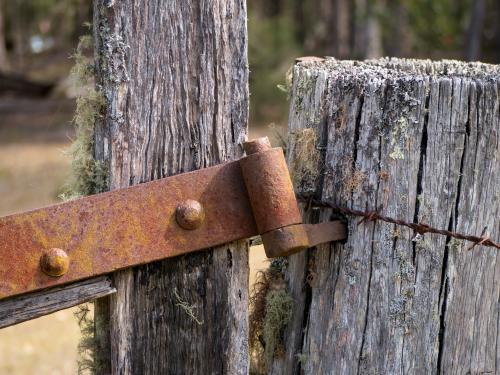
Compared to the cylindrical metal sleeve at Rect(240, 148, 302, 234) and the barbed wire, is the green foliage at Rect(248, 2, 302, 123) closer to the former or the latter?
the barbed wire

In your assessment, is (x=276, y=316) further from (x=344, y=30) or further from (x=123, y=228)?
(x=344, y=30)

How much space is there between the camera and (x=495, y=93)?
163 cm

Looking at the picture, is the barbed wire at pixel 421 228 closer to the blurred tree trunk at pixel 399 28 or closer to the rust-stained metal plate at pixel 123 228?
the rust-stained metal plate at pixel 123 228

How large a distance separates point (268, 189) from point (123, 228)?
324 mm

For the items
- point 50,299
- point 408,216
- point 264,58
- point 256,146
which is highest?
point 256,146

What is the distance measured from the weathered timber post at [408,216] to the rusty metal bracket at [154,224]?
0.67 ft

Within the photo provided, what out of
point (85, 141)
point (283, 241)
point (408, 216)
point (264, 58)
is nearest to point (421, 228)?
point (408, 216)

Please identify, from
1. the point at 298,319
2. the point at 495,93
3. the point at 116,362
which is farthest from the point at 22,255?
the point at 495,93

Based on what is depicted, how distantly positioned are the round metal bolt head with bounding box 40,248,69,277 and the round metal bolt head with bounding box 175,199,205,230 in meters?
0.25

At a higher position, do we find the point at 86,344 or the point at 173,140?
the point at 173,140

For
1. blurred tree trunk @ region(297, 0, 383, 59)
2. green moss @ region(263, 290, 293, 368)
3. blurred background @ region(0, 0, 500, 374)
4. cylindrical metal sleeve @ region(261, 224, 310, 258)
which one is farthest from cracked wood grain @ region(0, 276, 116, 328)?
blurred tree trunk @ region(297, 0, 383, 59)

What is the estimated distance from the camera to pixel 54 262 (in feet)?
4.75

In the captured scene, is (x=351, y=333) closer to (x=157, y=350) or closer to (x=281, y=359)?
(x=281, y=359)

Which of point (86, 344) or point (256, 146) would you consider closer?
point (256, 146)
